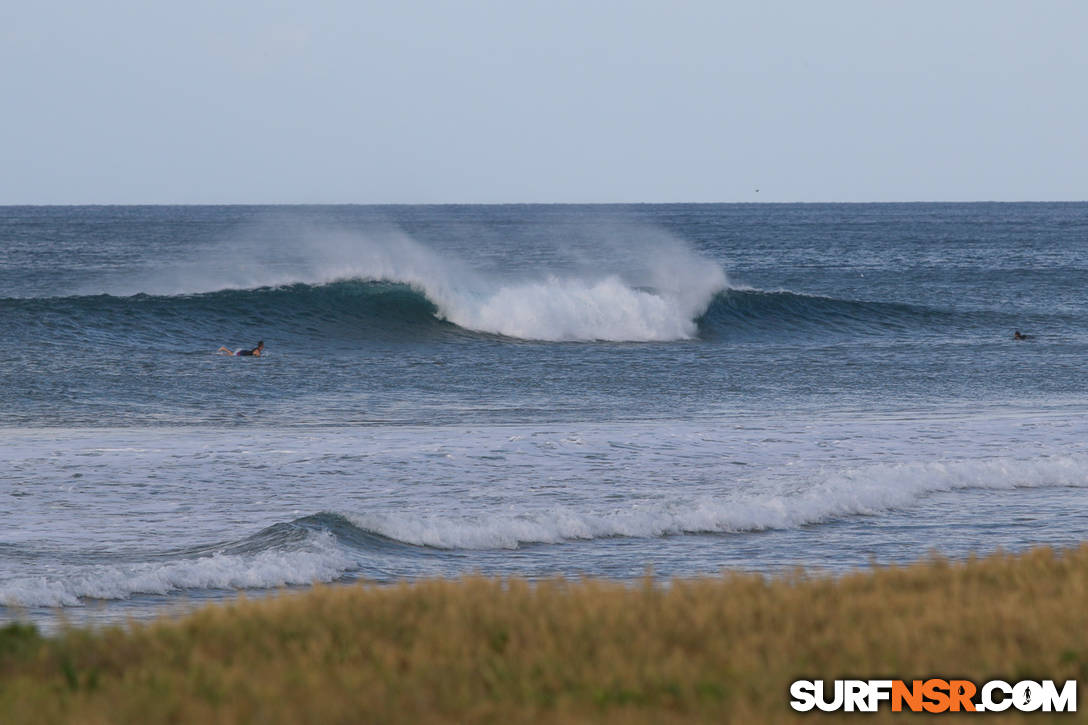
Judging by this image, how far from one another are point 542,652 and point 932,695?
1.37m

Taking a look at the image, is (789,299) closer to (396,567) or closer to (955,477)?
(955,477)

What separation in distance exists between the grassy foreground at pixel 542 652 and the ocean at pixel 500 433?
39.6 inches

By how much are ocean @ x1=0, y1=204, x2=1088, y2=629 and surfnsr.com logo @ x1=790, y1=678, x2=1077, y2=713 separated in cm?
315

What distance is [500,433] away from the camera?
50.0ft

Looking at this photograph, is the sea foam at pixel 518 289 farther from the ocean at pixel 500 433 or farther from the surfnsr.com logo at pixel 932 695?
the surfnsr.com logo at pixel 932 695

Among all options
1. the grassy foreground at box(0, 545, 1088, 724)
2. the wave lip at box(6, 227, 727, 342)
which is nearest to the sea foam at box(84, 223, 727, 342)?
the wave lip at box(6, 227, 727, 342)

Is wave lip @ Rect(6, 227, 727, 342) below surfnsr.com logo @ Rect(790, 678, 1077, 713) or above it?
above

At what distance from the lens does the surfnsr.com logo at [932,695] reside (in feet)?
13.4

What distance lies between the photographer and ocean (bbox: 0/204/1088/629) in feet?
31.7

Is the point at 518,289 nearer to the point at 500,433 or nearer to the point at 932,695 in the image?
the point at 500,433

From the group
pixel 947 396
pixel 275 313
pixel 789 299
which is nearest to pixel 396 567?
pixel 947 396

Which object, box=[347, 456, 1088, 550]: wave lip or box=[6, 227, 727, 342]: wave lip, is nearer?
box=[347, 456, 1088, 550]: wave lip

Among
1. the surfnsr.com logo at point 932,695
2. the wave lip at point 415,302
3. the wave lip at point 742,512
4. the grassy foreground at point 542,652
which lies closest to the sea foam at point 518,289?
the wave lip at point 415,302

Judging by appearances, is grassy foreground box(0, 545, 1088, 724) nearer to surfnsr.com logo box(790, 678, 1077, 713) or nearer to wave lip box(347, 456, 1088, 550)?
surfnsr.com logo box(790, 678, 1077, 713)
